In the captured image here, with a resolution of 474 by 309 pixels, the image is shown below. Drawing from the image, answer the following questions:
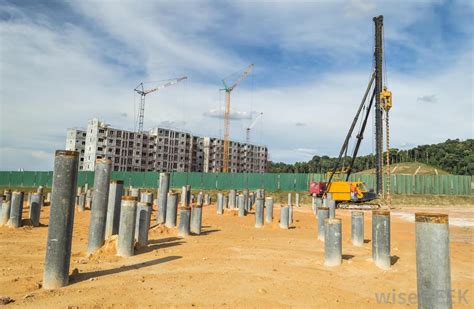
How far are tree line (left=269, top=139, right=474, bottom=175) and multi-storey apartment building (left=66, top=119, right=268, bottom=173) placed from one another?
24.1 metres

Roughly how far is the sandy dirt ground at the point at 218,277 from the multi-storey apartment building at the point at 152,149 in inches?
3093

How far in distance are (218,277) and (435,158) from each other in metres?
105

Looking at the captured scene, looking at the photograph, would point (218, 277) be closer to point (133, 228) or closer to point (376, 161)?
point (133, 228)

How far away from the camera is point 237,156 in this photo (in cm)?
11819

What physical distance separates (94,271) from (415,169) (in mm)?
93645

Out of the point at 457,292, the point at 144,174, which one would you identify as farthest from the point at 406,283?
the point at 144,174

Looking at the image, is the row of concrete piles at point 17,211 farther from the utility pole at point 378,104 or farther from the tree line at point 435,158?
the tree line at point 435,158

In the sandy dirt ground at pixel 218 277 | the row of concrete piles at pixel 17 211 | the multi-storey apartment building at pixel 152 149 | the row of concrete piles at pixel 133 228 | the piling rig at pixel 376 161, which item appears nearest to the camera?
the row of concrete piles at pixel 133 228

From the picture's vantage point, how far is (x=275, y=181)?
46312mm

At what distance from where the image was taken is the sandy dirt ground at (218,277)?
5594mm

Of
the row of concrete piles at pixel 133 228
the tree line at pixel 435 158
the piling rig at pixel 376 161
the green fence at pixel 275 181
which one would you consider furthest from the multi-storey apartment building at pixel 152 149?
the row of concrete piles at pixel 133 228

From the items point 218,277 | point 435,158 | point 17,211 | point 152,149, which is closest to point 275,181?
point 17,211

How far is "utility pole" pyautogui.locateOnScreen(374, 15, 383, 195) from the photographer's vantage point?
3322 cm

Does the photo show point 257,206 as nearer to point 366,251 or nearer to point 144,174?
point 366,251
